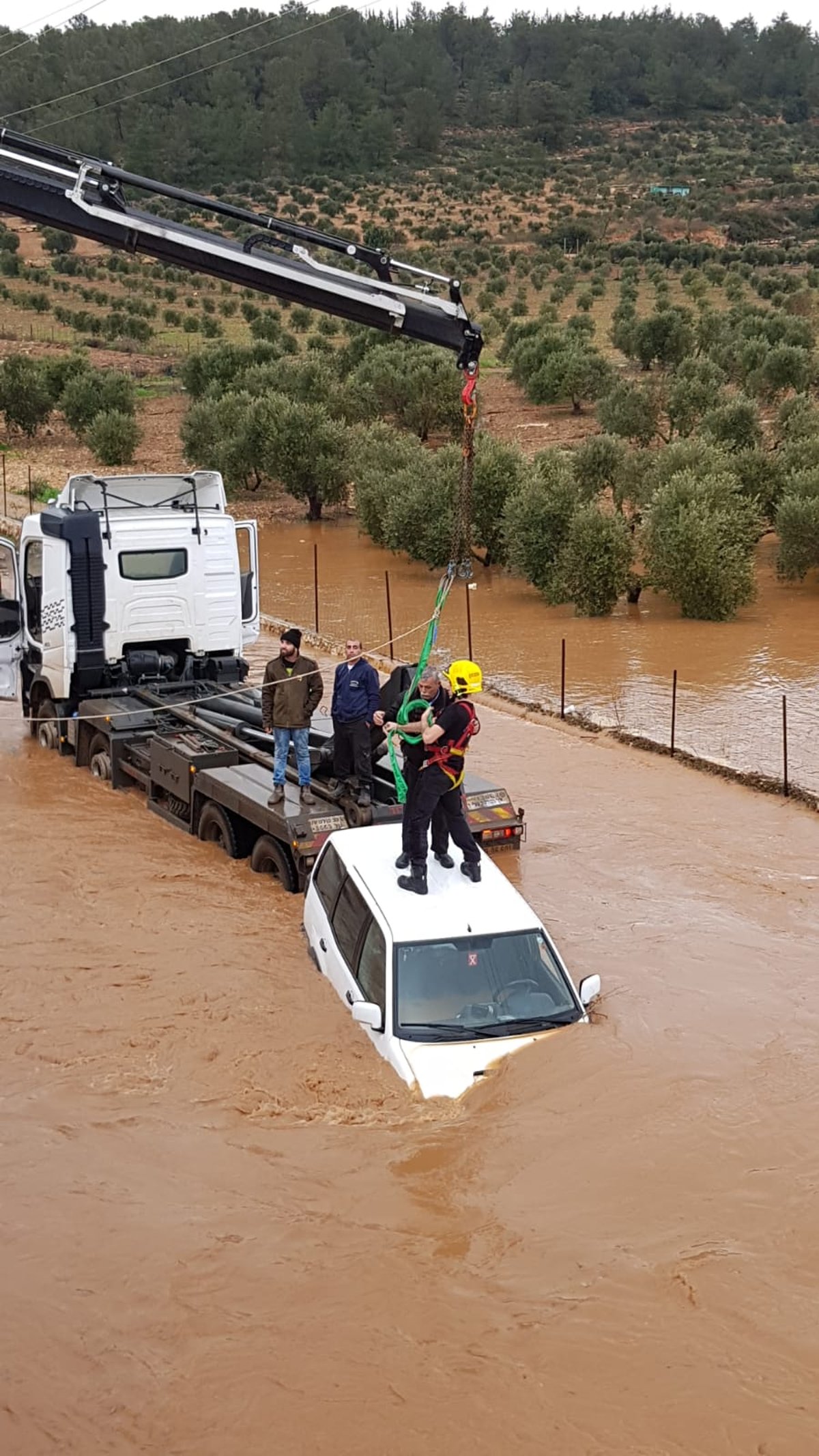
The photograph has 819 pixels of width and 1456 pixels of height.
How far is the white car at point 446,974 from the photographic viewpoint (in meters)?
7.96

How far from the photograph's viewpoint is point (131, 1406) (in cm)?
598

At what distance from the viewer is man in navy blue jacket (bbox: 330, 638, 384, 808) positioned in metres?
11.8

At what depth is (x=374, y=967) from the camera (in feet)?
27.5

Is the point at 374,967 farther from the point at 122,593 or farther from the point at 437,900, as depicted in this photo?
the point at 122,593

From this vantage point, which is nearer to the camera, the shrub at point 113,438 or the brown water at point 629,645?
the brown water at point 629,645

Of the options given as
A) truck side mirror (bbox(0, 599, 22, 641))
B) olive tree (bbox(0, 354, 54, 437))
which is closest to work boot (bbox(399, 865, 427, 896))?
truck side mirror (bbox(0, 599, 22, 641))

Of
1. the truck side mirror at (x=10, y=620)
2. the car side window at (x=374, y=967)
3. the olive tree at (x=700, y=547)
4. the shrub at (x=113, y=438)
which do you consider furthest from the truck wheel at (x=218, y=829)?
the shrub at (x=113, y=438)

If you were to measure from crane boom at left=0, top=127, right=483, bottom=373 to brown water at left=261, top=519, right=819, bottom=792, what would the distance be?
5.63m

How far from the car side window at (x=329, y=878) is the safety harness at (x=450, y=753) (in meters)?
0.85

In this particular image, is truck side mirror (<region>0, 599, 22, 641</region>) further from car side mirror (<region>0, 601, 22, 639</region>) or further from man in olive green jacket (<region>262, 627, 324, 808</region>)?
man in olive green jacket (<region>262, 627, 324, 808</region>)

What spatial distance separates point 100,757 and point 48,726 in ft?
5.38

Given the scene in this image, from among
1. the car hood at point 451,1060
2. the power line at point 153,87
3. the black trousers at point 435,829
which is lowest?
the car hood at point 451,1060

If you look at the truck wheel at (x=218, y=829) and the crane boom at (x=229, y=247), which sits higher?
the crane boom at (x=229, y=247)

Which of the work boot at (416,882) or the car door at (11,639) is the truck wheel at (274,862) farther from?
the car door at (11,639)
